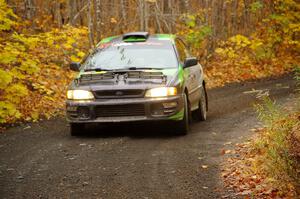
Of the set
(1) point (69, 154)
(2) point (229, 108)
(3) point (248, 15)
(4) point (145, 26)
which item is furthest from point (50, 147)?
(3) point (248, 15)

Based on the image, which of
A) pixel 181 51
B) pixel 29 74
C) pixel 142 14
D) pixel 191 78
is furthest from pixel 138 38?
pixel 142 14

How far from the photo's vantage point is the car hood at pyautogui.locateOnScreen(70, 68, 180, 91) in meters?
9.98

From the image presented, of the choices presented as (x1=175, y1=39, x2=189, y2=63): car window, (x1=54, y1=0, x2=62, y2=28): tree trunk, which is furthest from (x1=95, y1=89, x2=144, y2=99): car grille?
(x1=54, y1=0, x2=62, y2=28): tree trunk

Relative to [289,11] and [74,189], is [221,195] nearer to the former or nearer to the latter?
[74,189]

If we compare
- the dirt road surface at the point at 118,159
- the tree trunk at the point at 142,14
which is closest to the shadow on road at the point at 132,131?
the dirt road surface at the point at 118,159

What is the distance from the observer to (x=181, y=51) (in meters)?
11.9

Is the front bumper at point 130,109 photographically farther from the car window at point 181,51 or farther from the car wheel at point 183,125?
the car window at point 181,51

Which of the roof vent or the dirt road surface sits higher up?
the roof vent

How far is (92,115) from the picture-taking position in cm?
1004

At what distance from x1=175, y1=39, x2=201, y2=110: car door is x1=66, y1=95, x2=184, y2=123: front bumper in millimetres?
1029

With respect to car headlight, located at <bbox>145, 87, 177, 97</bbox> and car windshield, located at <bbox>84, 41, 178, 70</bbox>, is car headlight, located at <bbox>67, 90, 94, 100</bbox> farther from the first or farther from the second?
car headlight, located at <bbox>145, 87, 177, 97</bbox>

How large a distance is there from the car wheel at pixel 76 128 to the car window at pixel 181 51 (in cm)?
239

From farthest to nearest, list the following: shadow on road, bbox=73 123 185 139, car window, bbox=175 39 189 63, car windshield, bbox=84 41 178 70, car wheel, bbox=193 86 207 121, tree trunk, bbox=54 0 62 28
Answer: tree trunk, bbox=54 0 62 28 < car wheel, bbox=193 86 207 121 < car window, bbox=175 39 189 63 < car windshield, bbox=84 41 178 70 < shadow on road, bbox=73 123 185 139

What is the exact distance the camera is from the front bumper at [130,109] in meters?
9.91
